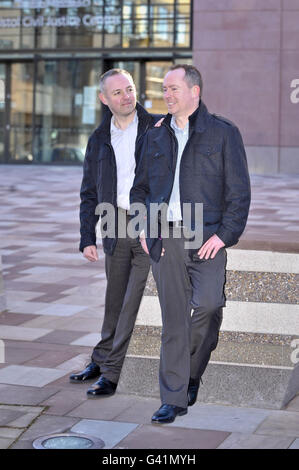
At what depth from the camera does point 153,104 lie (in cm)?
3077

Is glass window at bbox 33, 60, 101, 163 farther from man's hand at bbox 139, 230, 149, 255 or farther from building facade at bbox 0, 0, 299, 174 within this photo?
man's hand at bbox 139, 230, 149, 255

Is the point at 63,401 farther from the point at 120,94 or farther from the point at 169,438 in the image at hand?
the point at 120,94

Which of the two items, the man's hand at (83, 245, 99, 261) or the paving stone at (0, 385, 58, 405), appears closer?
the paving stone at (0, 385, 58, 405)

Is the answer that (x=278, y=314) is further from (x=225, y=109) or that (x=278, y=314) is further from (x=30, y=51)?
(x=30, y=51)

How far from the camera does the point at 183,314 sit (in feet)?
15.9

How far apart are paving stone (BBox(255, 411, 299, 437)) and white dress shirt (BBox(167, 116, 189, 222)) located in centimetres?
117

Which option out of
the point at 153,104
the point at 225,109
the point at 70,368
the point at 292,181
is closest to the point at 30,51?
the point at 153,104

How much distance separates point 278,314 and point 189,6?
25297mm

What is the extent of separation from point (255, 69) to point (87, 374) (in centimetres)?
2270

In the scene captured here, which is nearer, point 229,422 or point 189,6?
point 229,422

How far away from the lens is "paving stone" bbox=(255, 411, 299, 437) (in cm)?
450

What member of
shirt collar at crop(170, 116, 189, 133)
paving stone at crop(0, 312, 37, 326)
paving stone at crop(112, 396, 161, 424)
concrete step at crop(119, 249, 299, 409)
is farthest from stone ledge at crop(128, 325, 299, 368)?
paving stone at crop(0, 312, 37, 326)

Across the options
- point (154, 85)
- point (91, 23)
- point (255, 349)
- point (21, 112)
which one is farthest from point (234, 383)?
point (21, 112)

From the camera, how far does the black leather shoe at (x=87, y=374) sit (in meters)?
5.56
